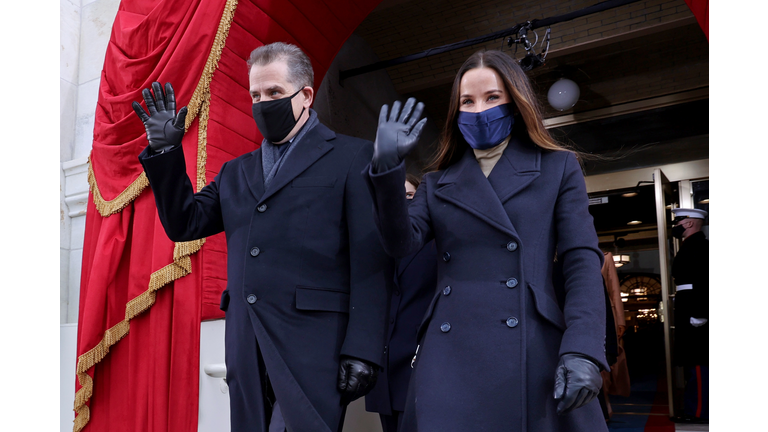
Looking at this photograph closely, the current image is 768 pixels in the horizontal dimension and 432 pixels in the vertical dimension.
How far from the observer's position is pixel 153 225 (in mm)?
3406

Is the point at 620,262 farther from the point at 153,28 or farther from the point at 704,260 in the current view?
the point at 153,28

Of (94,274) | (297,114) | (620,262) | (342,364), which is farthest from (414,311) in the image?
(620,262)

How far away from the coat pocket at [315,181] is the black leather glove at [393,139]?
375 millimetres

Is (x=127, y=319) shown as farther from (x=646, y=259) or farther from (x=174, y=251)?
(x=646, y=259)

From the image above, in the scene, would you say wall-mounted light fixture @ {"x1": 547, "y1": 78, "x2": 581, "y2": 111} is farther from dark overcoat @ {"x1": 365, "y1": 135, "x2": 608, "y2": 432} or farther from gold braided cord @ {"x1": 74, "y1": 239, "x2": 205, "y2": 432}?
dark overcoat @ {"x1": 365, "y1": 135, "x2": 608, "y2": 432}

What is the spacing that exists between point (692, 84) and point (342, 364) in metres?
8.29

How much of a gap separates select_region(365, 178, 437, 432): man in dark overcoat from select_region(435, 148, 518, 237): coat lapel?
2.11 feet

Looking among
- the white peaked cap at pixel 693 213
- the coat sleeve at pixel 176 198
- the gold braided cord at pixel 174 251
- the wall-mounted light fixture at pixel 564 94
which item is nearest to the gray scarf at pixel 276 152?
the coat sleeve at pixel 176 198

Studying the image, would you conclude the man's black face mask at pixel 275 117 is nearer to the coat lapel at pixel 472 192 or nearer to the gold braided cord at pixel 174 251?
the coat lapel at pixel 472 192

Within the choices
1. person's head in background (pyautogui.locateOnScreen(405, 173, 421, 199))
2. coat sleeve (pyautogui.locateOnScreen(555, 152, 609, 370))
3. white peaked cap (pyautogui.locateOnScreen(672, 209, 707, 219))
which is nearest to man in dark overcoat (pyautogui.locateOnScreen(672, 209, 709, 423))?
white peaked cap (pyautogui.locateOnScreen(672, 209, 707, 219))

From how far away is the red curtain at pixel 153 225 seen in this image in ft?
10.5

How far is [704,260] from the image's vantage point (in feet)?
18.4

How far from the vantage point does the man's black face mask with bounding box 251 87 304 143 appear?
1.89m

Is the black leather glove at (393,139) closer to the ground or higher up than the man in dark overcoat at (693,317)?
higher up
